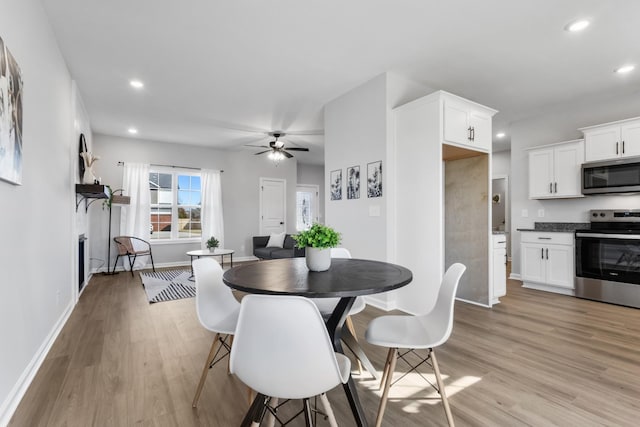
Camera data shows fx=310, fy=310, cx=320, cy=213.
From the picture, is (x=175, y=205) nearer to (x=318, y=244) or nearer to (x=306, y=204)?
(x=306, y=204)

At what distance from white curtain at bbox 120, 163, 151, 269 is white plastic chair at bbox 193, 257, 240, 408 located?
16.5ft

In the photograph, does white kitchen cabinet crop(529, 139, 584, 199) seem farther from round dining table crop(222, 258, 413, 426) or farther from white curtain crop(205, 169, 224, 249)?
white curtain crop(205, 169, 224, 249)

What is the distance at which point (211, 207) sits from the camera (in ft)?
23.2

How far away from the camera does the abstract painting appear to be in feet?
5.26

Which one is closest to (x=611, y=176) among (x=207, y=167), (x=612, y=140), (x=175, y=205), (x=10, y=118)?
(x=612, y=140)

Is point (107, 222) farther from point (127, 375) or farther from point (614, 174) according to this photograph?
point (614, 174)

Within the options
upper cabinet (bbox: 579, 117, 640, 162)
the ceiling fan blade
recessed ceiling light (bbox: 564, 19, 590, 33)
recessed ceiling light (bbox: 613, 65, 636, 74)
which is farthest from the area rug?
recessed ceiling light (bbox: 613, 65, 636, 74)

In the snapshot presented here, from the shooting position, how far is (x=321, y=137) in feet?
20.7

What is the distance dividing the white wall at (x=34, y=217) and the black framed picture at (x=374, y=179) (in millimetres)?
3105

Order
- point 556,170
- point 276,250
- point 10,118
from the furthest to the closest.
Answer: point 276,250
point 556,170
point 10,118

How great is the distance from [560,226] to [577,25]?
2979mm

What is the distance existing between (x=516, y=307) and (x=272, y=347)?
3.63 metres

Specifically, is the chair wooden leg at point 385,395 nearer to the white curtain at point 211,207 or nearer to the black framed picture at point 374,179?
the black framed picture at point 374,179

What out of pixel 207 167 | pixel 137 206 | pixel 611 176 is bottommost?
pixel 137 206
